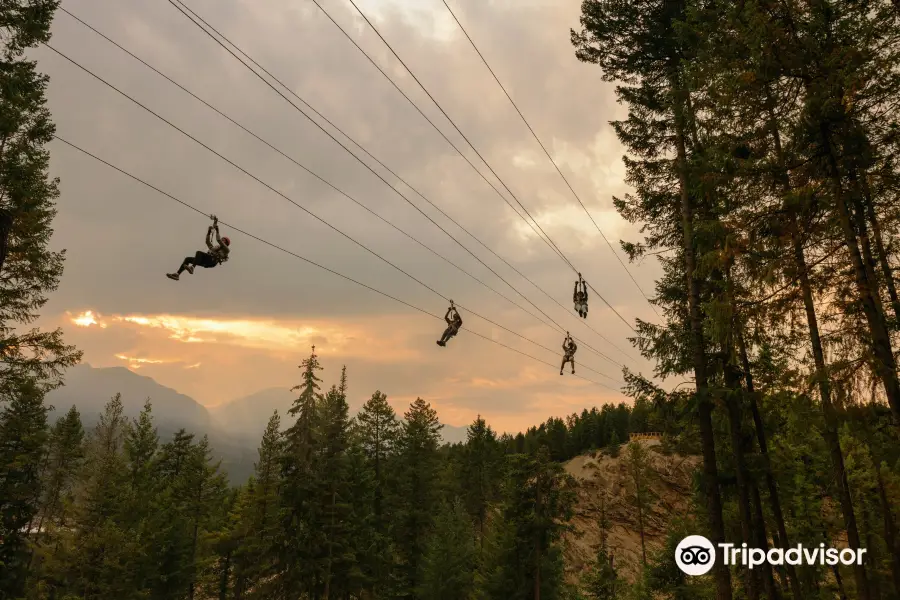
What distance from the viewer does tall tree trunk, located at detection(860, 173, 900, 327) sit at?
853 cm

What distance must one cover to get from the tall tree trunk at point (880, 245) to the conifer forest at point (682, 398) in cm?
9

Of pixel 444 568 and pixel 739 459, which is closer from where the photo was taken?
pixel 739 459

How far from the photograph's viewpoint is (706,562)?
16641 millimetres

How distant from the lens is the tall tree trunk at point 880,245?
8531 millimetres

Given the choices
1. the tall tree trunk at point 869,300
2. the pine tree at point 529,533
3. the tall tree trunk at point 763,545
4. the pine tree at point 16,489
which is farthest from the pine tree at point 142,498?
the tall tree trunk at point 869,300

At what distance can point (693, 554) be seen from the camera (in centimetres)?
1730

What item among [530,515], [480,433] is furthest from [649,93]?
[480,433]

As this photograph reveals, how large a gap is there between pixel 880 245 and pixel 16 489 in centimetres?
3450

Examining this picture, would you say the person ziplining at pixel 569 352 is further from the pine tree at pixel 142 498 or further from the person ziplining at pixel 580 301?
the pine tree at pixel 142 498

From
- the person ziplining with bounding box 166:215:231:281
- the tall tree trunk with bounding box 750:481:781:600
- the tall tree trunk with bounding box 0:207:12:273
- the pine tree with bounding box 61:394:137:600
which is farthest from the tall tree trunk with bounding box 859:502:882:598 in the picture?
the pine tree with bounding box 61:394:137:600

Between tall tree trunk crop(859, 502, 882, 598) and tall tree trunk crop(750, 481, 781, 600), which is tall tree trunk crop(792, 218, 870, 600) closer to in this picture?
tall tree trunk crop(750, 481, 781, 600)

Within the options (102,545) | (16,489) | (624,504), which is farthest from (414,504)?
(624,504)

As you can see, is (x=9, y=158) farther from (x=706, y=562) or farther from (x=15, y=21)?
(x=706, y=562)

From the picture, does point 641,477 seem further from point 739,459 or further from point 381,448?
point 739,459
